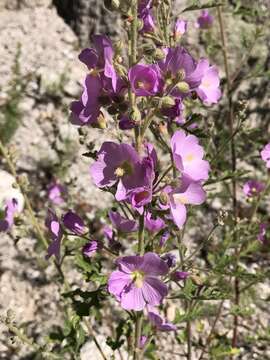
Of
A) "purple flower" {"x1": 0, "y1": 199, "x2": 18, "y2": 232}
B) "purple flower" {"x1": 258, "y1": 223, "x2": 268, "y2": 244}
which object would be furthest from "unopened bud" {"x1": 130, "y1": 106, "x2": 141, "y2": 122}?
"purple flower" {"x1": 258, "y1": 223, "x2": 268, "y2": 244}

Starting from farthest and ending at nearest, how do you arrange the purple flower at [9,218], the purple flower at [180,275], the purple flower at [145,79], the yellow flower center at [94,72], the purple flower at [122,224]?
the purple flower at [9,218], the purple flower at [122,224], the purple flower at [180,275], the yellow flower center at [94,72], the purple flower at [145,79]

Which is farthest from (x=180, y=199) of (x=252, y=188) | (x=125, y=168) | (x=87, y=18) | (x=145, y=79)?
(x=87, y=18)

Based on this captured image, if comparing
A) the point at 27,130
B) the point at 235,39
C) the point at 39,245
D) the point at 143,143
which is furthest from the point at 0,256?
the point at 235,39

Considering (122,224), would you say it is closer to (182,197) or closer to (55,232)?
(55,232)

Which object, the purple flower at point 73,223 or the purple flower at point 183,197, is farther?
the purple flower at point 73,223

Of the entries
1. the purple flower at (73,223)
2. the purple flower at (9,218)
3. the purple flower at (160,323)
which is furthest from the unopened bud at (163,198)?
the purple flower at (9,218)

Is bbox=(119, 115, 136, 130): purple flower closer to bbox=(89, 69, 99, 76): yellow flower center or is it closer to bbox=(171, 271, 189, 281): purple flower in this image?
bbox=(89, 69, 99, 76): yellow flower center

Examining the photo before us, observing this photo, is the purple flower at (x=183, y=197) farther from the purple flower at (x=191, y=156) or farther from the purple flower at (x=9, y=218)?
the purple flower at (x=9, y=218)
